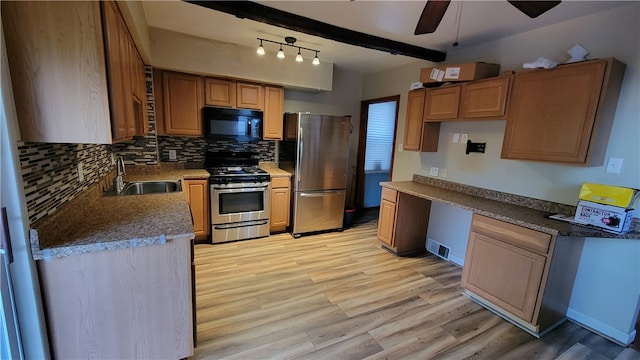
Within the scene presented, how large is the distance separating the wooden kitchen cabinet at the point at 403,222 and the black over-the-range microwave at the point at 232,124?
194cm

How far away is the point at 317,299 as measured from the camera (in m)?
2.43

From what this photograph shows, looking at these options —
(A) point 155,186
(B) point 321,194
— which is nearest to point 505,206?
(B) point 321,194

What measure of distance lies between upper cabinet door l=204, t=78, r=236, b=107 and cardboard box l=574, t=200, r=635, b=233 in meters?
3.71

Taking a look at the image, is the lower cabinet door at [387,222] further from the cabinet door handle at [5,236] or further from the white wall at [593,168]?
the cabinet door handle at [5,236]

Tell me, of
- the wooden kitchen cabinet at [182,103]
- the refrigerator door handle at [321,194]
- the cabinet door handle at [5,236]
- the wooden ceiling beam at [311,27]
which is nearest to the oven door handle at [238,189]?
the refrigerator door handle at [321,194]

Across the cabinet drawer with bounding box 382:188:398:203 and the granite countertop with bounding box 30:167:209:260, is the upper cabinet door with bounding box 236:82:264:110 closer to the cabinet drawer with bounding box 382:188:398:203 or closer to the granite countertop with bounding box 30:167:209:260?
the granite countertop with bounding box 30:167:209:260

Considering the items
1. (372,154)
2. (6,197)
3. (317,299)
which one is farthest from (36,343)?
(372,154)

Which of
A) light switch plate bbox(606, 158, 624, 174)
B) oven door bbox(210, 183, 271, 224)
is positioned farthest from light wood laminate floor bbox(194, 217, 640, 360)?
light switch plate bbox(606, 158, 624, 174)

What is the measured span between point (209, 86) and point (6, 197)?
2608 mm

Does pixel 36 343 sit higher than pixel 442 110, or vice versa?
pixel 442 110

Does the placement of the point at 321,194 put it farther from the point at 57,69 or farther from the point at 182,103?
the point at 57,69

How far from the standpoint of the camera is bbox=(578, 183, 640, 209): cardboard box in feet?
Result: 6.09

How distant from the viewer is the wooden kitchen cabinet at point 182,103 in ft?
10.6

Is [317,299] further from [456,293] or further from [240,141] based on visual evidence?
[240,141]
